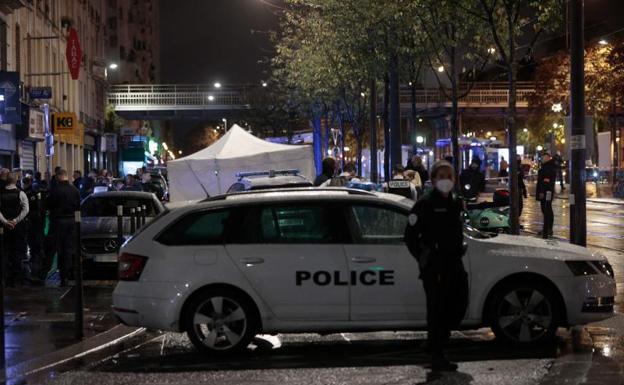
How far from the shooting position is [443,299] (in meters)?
7.79

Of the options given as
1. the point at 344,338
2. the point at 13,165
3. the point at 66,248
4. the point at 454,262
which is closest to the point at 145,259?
the point at 344,338

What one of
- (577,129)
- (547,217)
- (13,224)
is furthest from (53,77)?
(577,129)

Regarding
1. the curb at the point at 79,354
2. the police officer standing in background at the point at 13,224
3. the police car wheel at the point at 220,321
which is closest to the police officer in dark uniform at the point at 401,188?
the police officer standing in background at the point at 13,224

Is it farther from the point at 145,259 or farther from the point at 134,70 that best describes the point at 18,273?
the point at 134,70

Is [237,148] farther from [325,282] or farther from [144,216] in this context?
[325,282]

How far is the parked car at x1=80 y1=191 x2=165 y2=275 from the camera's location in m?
15.3

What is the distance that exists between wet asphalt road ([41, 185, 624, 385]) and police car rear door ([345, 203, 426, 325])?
412 mm

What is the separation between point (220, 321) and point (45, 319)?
3.38 metres

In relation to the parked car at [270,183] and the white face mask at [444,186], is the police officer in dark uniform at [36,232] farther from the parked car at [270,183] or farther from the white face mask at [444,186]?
the white face mask at [444,186]

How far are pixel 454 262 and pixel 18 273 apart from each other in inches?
335

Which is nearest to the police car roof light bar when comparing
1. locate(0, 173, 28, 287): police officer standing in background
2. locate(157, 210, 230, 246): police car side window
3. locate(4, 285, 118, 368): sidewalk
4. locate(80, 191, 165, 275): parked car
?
locate(80, 191, 165, 275): parked car

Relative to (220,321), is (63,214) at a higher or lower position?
higher

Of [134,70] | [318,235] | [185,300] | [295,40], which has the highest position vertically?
[134,70]

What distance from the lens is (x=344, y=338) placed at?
9.41m
